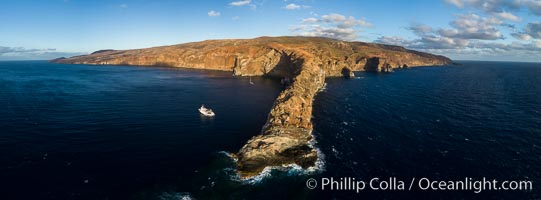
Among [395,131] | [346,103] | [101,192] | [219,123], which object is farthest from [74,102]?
[395,131]

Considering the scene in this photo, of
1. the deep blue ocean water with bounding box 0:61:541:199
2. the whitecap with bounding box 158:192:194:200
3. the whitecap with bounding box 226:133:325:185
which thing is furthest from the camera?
the whitecap with bounding box 226:133:325:185

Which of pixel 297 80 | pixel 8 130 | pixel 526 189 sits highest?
pixel 297 80

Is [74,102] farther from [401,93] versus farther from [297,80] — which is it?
[401,93]

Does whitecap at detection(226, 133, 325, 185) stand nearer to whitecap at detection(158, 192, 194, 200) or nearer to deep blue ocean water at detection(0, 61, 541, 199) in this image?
deep blue ocean water at detection(0, 61, 541, 199)

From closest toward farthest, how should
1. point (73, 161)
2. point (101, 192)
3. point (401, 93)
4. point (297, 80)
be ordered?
point (101, 192) → point (73, 161) → point (297, 80) → point (401, 93)

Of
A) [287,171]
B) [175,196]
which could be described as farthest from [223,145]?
[175,196]

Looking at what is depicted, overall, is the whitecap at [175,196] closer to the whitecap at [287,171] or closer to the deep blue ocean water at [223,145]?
the deep blue ocean water at [223,145]

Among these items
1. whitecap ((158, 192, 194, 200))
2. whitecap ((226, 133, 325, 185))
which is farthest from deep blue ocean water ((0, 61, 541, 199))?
whitecap ((226, 133, 325, 185))

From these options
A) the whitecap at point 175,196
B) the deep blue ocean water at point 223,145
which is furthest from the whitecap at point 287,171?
the whitecap at point 175,196
